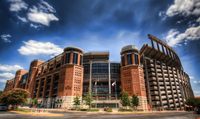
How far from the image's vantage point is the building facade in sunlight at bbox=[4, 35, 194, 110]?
91750 millimetres

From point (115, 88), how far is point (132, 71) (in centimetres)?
1769

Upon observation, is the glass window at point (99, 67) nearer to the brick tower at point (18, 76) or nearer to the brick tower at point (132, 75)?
the brick tower at point (132, 75)

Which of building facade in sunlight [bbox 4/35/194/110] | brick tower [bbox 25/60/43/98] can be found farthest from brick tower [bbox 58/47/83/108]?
brick tower [bbox 25/60/43/98]

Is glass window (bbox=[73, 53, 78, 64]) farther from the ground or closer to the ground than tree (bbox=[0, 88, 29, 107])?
farther from the ground

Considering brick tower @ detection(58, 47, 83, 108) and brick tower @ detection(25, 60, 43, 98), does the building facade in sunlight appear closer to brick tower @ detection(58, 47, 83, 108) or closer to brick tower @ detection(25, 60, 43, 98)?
brick tower @ detection(58, 47, 83, 108)

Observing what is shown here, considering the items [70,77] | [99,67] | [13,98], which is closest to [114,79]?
[99,67]

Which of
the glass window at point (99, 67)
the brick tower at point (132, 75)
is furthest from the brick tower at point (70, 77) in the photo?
the brick tower at point (132, 75)

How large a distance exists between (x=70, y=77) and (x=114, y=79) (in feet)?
Answer: 99.1

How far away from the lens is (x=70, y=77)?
93250 millimetres

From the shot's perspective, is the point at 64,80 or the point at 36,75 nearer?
the point at 64,80

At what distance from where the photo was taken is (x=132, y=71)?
94500 mm

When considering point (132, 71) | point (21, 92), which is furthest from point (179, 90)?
point (21, 92)

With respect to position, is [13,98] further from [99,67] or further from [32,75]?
[32,75]

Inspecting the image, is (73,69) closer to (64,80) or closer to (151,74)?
(64,80)
